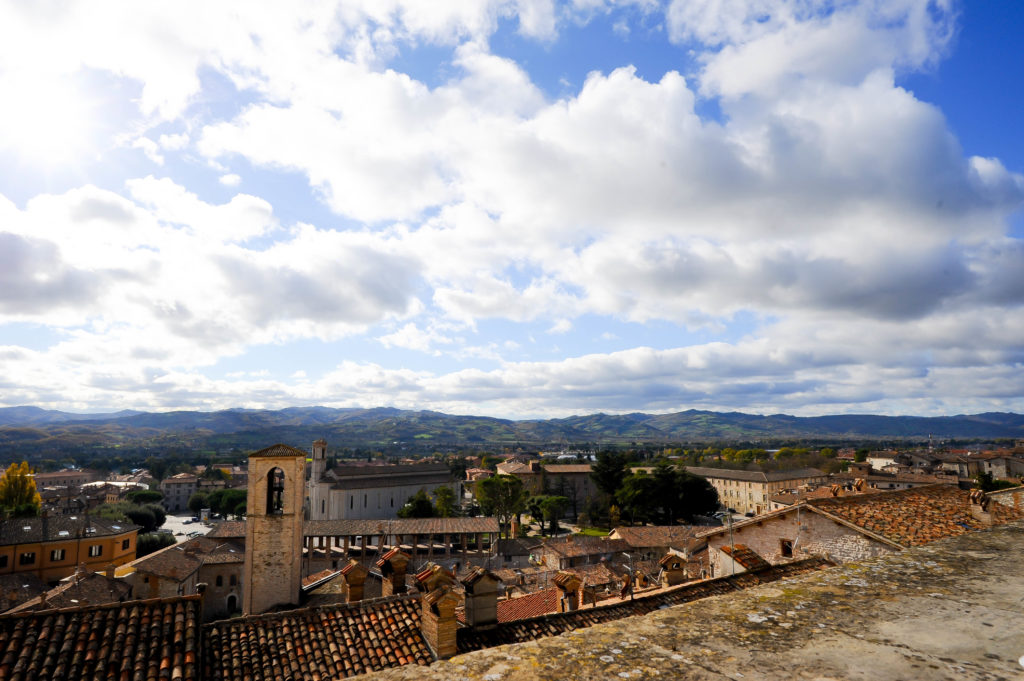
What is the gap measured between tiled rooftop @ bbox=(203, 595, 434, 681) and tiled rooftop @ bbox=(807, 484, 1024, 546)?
11076mm

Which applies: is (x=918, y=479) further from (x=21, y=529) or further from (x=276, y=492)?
(x=21, y=529)

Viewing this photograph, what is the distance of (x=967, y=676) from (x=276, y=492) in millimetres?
28994

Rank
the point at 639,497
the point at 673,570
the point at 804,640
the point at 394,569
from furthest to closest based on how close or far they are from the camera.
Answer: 1. the point at 639,497
2. the point at 673,570
3. the point at 394,569
4. the point at 804,640

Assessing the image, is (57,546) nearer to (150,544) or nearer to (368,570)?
(150,544)

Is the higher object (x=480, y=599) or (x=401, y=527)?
(x=480, y=599)

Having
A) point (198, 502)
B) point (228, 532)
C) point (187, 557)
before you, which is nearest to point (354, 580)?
point (187, 557)

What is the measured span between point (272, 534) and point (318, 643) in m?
14.6

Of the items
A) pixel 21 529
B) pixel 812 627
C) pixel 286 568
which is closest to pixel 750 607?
pixel 812 627

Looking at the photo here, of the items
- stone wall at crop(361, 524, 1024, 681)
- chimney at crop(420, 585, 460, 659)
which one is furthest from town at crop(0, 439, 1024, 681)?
stone wall at crop(361, 524, 1024, 681)

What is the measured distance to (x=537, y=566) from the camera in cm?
4322

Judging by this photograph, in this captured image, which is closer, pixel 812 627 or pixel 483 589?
pixel 812 627

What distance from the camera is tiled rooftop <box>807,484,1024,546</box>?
44.3 ft

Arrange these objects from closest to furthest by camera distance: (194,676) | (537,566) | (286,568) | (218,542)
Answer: (194,676) → (286,568) → (537,566) → (218,542)

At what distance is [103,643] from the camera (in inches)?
355
